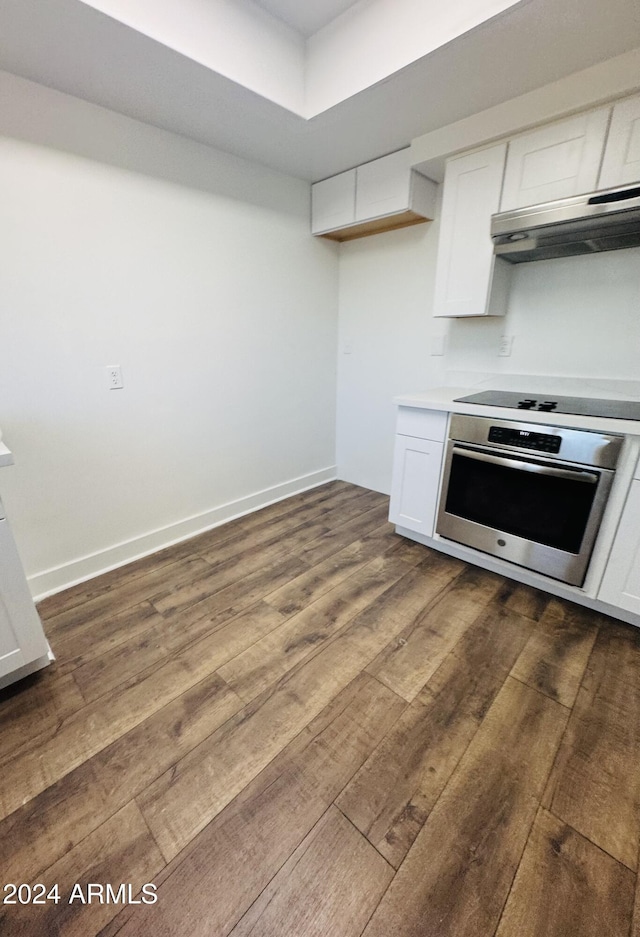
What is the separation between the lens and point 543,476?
1.75m

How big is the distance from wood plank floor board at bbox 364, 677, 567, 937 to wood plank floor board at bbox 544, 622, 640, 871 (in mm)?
54

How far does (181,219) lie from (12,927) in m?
2.76

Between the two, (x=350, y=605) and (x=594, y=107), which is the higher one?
(x=594, y=107)

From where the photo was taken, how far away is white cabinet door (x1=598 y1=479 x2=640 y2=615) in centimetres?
157

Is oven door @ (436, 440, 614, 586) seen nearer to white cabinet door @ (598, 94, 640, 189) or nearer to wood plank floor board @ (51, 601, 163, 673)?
white cabinet door @ (598, 94, 640, 189)

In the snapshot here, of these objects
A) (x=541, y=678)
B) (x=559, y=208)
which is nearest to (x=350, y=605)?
(x=541, y=678)

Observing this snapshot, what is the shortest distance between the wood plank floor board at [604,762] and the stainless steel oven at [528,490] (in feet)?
1.39

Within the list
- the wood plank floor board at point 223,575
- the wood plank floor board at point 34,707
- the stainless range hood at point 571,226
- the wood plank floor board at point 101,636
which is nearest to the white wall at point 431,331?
the stainless range hood at point 571,226

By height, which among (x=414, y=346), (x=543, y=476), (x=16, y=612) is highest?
(x=414, y=346)

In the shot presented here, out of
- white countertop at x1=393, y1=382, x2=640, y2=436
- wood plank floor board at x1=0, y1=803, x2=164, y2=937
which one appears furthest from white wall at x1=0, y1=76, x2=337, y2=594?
wood plank floor board at x1=0, y1=803, x2=164, y2=937

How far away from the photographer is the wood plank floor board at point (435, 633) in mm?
1480

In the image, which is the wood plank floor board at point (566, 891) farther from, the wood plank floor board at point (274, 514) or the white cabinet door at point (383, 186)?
the white cabinet door at point (383, 186)

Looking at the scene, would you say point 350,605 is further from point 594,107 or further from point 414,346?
point 594,107

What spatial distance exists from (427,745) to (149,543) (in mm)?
1865
